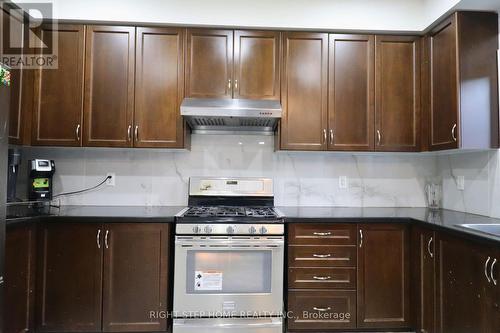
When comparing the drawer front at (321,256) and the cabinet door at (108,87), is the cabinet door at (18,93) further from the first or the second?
the drawer front at (321,256)

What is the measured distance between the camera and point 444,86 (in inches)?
89.7

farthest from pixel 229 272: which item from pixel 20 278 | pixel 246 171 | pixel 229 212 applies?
pixel 20 278

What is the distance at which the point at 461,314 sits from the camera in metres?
1.73

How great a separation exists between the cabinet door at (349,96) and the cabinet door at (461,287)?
3.15 ft

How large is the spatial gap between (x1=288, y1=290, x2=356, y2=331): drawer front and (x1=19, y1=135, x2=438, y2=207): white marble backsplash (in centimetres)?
84

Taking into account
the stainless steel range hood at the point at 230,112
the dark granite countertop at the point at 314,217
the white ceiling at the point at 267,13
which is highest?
the white ceiling at the point at 267,13

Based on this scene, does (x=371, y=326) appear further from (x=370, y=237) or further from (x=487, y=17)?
(x=487, y=17)

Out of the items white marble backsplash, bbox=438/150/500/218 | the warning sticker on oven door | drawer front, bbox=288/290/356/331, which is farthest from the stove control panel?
white marble backsplash, bbox=438/150/500/218

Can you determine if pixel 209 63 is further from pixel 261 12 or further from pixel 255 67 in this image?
pixel 261 12

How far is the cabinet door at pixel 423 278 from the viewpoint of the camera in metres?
2.03

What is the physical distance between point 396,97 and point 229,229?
5.61 ft

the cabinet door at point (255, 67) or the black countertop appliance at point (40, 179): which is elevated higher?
the cabinet door at point (255, 67)

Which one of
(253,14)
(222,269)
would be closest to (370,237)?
(222,269)

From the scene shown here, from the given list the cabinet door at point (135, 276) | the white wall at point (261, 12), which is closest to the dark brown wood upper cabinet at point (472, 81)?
the white wall at point (261, 12)
